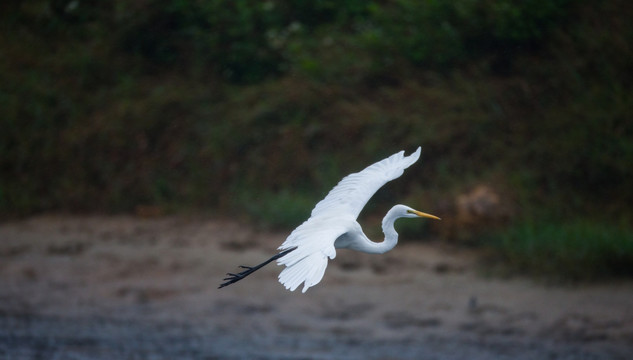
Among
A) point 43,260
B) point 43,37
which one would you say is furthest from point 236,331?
point 43,37

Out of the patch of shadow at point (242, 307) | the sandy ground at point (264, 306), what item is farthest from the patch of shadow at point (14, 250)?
the patch of shadow at point (242, 307)

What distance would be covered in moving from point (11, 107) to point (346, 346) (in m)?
5.68

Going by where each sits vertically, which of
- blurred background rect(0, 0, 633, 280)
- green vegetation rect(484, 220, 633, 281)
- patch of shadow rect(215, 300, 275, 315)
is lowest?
patch of shadow rect(215, 300, 275, 315)

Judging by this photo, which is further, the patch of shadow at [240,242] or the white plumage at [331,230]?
the patch of shadow at [240,242]

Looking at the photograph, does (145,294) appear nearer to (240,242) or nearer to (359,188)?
(240,242)

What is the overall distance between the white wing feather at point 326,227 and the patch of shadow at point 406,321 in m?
1.86

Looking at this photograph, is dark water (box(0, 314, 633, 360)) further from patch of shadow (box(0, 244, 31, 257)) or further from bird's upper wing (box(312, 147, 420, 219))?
bird's upper wing (box(312, 147, 420, 219))

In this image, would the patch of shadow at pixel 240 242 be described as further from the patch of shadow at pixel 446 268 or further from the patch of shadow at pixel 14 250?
the patch of shadow at pixel 14 250

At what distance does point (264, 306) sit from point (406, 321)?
49.4 inches

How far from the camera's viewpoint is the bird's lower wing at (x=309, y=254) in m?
4.22

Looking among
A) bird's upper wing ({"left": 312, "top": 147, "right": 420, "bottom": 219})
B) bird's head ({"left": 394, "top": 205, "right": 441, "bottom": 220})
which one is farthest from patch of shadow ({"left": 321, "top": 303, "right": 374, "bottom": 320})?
bird's head ({"left": 394, "top": 205, "right": 441, "bottom": 220})

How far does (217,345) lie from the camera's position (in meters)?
7.66

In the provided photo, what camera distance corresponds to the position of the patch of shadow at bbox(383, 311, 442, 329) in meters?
7.63

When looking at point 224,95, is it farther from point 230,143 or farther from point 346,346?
point 346,346
